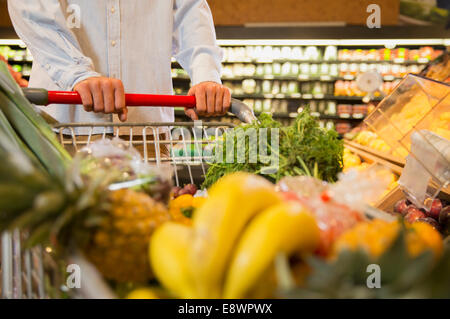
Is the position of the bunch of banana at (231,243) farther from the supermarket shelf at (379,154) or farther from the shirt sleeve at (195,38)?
the supermarket shelf at (379,154)

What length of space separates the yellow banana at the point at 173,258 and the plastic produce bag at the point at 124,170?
142 mm

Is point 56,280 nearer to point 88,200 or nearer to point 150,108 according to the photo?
point 88,200

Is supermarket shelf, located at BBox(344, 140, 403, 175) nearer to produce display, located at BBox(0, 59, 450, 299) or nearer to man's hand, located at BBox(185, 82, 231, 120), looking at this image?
man's hand, located at BBox(185, 82, 231, 120)

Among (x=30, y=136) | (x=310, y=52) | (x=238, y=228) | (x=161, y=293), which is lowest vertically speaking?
(x=161, y=293)

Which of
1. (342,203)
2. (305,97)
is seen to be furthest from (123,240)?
(305,97)

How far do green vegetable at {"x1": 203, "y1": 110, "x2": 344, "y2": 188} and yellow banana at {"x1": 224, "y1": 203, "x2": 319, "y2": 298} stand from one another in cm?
62

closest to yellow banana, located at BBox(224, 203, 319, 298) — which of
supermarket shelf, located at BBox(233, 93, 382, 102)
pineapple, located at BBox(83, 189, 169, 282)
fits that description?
pineapple, located at BBox(83, 189, 169, 282)

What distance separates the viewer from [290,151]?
1233 millimetres

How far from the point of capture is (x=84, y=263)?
0.55m

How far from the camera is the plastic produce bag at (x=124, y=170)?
2.42 feet

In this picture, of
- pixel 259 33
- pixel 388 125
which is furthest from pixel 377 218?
pixel 259 33

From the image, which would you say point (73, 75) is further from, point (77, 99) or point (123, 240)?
point (123, 240)

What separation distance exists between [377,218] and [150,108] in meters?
1.42

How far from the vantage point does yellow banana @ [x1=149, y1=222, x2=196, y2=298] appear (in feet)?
1.81
